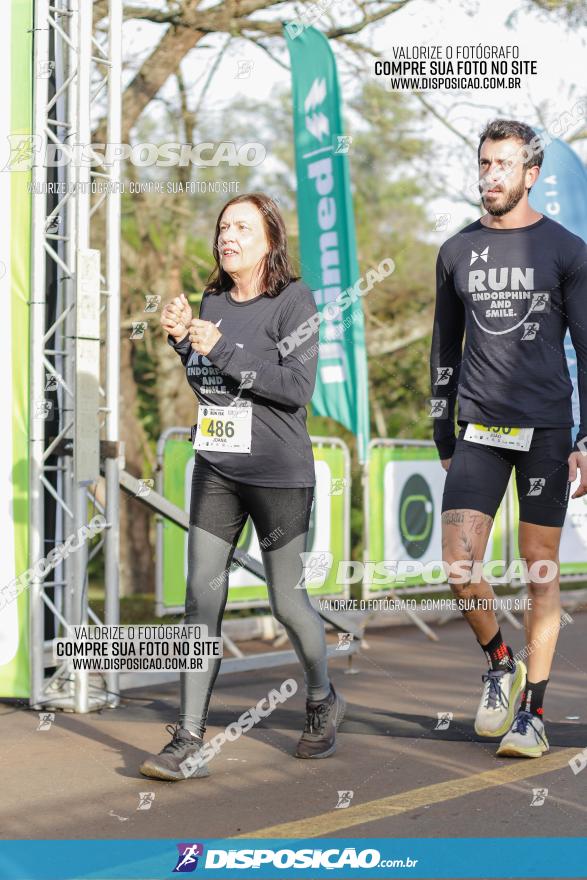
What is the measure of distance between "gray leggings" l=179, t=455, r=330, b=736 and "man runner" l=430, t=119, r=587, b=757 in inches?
25.7

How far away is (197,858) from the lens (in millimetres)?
3516

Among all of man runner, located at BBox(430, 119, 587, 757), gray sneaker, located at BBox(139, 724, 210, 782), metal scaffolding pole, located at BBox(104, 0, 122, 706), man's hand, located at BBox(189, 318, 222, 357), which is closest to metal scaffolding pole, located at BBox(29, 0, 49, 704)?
metal scaffolding pole, located at BBox(104, 0, 122, 706)

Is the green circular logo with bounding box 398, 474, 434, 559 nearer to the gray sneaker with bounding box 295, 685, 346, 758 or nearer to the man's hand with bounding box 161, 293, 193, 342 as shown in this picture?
the gray sneaker with bounding box 295, 685, 346, 758

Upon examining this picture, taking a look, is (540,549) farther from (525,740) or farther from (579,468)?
(525,740)

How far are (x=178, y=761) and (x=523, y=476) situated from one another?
1745mm

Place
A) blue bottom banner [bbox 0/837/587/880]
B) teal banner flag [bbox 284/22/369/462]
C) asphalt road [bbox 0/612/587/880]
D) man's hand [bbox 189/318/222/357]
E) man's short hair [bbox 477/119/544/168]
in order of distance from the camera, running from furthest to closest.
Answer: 1. teal banner flag [bbox 284/22/369/462]
2. man's short hair [bbox 477/119/544/168]
3. man's hand [bbox 189/318/222/357]
4. asphalt road [bbox 0/612/587/880]
5. blue bottom banner [bbox 0/837/587/880]

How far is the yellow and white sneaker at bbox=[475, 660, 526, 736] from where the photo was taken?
5.05 m

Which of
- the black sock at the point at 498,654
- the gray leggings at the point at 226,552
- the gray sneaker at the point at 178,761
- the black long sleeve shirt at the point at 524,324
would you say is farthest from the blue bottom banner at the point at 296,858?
the black long sleeve shirt at the point at 524,324

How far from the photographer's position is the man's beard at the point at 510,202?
490cm

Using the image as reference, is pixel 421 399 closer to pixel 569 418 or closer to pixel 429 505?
pixel 429 505

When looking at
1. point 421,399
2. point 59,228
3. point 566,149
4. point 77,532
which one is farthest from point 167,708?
point 421,399

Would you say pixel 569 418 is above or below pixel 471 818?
above

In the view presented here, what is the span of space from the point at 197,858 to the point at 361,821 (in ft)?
1.98

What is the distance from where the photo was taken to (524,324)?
191 inches
